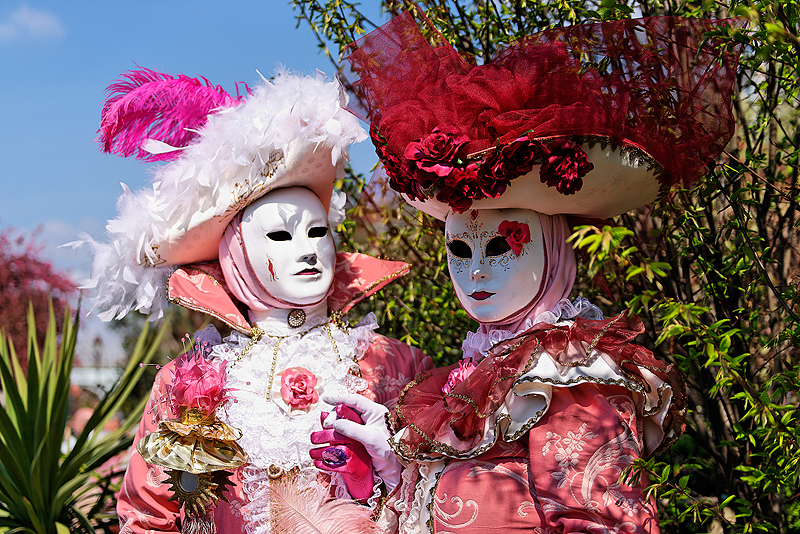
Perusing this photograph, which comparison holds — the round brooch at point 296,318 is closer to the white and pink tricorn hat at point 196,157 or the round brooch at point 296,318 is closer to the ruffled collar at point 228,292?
the ruffled collar at point 228,292

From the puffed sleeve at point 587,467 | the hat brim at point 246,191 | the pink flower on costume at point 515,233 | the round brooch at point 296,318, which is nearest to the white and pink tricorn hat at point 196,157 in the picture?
the hat brim at point 246,191

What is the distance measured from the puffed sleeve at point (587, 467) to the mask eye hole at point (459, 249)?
594 millimetres

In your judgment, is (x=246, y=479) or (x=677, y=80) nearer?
(x=677, y=80)

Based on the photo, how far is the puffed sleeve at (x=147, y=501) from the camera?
8.50ft

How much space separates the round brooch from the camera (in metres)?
2.83

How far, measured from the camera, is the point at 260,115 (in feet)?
8.89

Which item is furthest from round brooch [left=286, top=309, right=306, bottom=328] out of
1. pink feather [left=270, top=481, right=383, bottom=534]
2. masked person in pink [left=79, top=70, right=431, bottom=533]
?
pink feather [left=270, top=481, right=383, bottom=534]

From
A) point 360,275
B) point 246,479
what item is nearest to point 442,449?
→ point 246,479

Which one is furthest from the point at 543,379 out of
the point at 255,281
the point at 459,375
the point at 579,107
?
the point at 255,281

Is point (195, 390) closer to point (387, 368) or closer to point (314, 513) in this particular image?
point (314, 513)

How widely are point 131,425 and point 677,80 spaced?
3.60 m

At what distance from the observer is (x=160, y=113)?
9.74 ft

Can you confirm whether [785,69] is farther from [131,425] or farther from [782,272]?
[131,425]

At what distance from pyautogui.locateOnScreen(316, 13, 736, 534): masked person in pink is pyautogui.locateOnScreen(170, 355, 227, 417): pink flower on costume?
626 millimetres
